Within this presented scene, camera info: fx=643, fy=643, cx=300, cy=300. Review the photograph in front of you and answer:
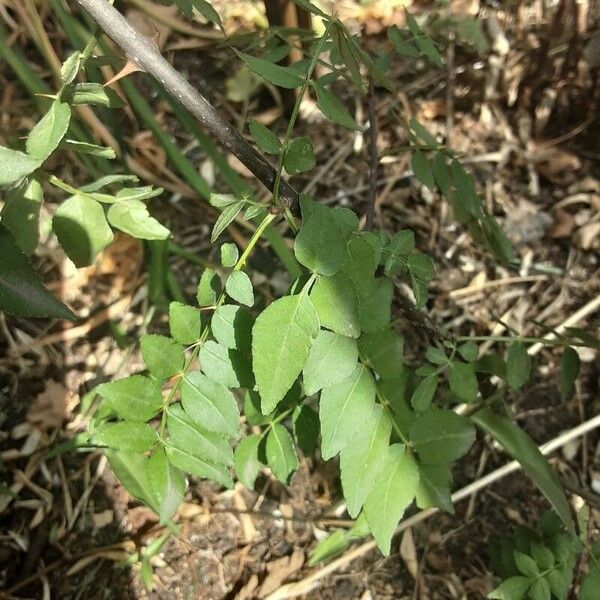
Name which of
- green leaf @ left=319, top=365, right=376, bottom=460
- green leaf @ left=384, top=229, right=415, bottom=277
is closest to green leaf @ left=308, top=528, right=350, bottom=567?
green leaf @ left=319, top=365, right=376, bottom=460

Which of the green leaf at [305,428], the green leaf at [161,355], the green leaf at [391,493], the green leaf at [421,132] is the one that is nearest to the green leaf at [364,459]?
the green leaf at [391,493]

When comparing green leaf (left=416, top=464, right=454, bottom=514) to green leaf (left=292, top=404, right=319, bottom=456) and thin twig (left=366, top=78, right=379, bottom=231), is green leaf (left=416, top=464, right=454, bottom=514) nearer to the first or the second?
green leaf (left=292, top=404, right=319, bottom=456)

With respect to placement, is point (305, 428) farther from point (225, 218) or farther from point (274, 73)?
point (274, 73)

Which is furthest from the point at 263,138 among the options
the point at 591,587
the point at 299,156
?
the point at 591,587

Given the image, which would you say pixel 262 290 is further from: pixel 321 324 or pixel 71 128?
pixel 321 324

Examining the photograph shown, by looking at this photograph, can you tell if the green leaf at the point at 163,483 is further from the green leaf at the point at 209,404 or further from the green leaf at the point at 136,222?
the green leaf at the point at 136,222

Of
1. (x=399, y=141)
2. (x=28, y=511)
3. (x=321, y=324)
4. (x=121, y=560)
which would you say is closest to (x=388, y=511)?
(x=321, y=324)
